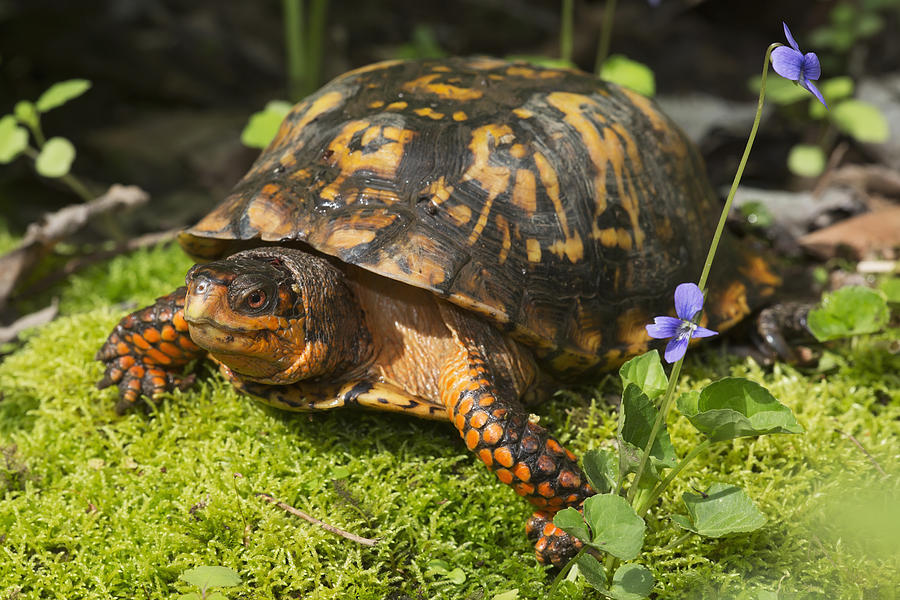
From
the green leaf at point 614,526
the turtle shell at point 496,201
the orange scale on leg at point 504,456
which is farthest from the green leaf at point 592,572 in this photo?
the turtle shell at point 496,201

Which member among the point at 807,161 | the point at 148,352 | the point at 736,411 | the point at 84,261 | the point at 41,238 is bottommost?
the point at 84,261

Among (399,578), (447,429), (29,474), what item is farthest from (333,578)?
(29,474)

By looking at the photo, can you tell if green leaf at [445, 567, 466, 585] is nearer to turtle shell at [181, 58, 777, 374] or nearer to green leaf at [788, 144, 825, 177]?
turtle shell at [181, 58, 777, 374]

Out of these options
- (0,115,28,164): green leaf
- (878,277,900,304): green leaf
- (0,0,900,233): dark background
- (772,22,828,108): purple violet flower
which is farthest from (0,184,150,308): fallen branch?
(878,277,900,304): green leaf

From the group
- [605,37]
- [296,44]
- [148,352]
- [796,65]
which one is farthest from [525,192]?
[296,44]

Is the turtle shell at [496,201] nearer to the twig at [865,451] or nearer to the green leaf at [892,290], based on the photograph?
the twig at [865,451]

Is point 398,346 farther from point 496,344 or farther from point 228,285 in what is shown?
point 228,285

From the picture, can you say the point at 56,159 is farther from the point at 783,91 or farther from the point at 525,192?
the point at 783,91
